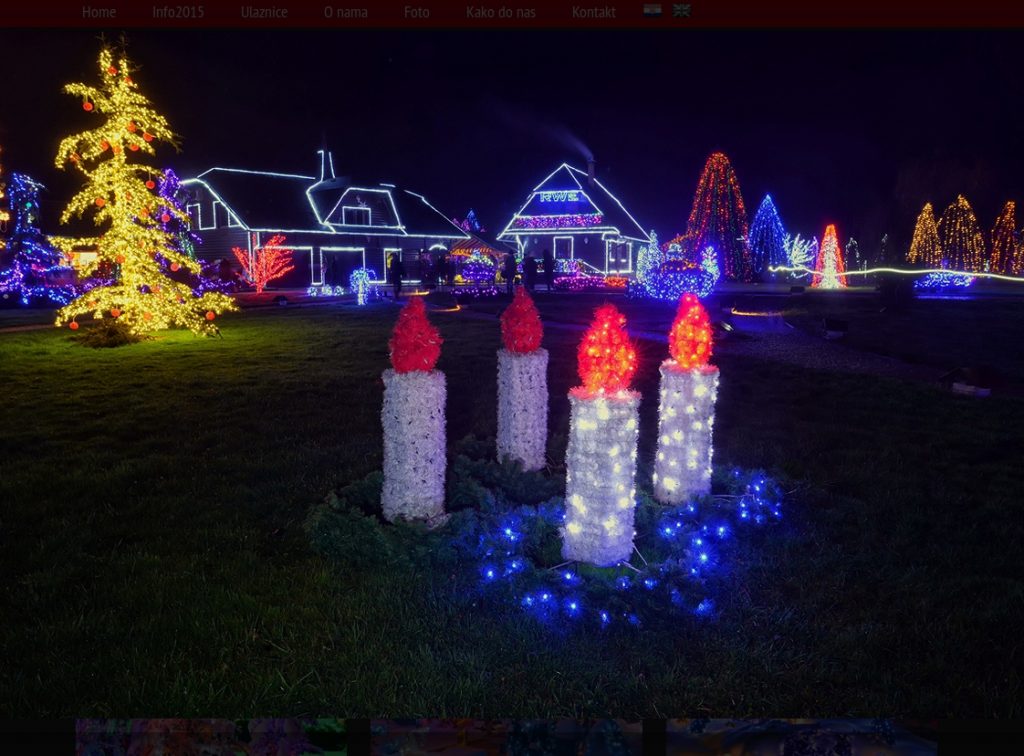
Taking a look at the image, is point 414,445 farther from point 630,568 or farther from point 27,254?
point 27,254

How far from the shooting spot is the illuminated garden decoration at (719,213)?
2441 centimetres

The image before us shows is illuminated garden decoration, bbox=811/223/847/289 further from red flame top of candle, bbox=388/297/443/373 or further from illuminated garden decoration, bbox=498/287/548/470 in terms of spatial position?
red flame top of candle, bbox=388/297/443/373

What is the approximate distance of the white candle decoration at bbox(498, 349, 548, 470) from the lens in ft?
19.5

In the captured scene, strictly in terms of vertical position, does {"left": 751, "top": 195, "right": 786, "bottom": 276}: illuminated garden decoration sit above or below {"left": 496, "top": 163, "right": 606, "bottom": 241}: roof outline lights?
below

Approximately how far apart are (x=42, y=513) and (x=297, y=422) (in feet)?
10.9

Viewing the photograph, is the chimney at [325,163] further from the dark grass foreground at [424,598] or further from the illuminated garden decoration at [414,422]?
the illuminated garden decoration at [414,422]

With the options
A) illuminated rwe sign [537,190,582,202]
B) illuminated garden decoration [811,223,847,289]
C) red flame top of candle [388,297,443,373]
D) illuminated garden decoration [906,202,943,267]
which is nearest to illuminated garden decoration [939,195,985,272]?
illuminated garden decoration [906,202,943,267]

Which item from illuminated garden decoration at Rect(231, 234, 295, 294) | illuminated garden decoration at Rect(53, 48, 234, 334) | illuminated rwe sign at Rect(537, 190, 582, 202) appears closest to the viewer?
illuminated garden decoration at Rect(53, 48, 234, 334)

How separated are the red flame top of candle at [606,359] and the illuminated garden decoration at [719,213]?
22.3 m

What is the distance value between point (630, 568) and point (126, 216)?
55.8ft

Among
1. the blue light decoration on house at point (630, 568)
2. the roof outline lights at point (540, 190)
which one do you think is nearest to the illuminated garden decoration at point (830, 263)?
the roof outline lights at point (540, 190)

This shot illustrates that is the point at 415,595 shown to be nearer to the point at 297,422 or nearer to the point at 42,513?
the point at 42,513

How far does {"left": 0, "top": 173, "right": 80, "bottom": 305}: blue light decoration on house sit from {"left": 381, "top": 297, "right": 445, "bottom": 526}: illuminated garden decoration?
26543 mm

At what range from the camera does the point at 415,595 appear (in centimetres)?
412
